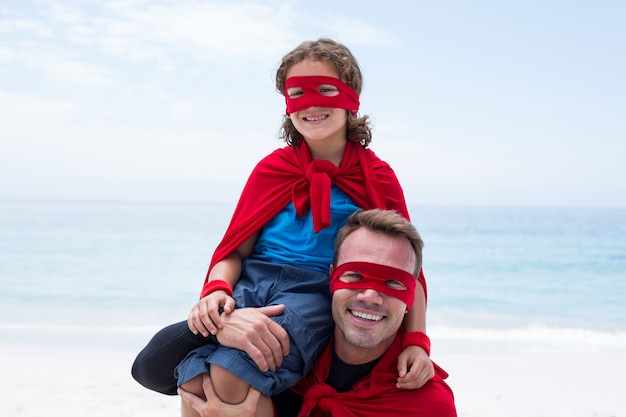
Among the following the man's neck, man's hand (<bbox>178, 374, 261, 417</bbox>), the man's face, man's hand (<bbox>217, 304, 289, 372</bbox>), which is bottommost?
man's hand (<bbox>178, 374, 261, 417</bbox>)

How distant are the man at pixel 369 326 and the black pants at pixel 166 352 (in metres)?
0.18

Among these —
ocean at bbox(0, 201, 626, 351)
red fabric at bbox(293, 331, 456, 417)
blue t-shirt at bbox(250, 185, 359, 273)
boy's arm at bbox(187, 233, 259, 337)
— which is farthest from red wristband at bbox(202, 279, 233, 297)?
ocean at bbox(0, 201, 626, 351)

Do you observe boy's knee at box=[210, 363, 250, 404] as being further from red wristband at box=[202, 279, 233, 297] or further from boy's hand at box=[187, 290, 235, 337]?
red wristband at box=[202, 279, 233, 297]

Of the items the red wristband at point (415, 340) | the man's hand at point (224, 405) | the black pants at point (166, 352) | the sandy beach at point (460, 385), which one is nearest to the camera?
the man's hand at point (224, 405)

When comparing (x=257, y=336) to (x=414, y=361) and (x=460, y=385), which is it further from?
(x=460, y=385)

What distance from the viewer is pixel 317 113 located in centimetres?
317

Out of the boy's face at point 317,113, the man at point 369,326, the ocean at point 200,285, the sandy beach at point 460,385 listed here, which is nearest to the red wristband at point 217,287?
the man at point 369,326

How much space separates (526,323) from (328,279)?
9.86m

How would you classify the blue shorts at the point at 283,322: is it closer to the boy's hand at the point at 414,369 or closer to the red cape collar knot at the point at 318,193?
the red cape collar knot at the point at 318,193

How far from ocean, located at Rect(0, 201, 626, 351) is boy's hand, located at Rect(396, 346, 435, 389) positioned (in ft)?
22.3

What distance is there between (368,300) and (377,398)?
43cm

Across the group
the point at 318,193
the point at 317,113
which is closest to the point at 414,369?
the point at 318,193

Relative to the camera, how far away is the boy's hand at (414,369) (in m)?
2.87

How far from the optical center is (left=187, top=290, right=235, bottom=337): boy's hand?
2.77m
